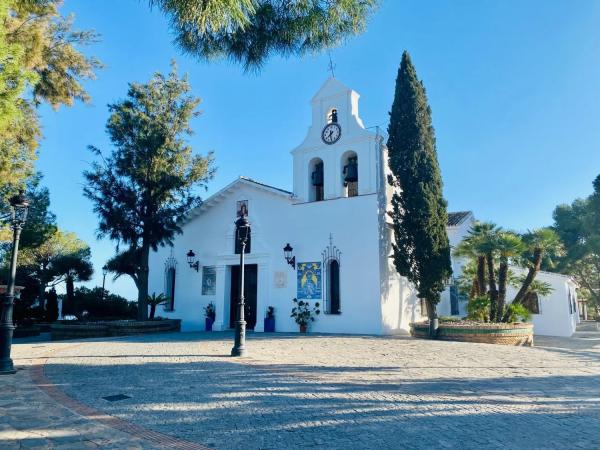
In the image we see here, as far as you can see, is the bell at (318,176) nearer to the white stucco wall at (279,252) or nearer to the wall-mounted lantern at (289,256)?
the white stucco wall at (279,252)

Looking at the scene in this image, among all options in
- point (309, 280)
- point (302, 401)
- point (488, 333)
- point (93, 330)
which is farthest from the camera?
point (309, 280)

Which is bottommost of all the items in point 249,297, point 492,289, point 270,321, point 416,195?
point 270,321

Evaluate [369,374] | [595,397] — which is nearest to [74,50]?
[369,374]

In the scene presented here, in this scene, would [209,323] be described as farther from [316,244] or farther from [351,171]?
[351,171]

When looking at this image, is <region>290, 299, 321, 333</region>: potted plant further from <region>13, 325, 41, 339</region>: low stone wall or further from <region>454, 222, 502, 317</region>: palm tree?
<region>13, 325, 41, 339</region>: low stone wall

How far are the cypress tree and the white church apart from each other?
832mm

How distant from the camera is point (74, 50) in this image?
41.5ft

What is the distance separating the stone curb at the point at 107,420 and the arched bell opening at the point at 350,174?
12411 mm

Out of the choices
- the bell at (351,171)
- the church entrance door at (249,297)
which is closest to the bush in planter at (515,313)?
the bell at (351,171)

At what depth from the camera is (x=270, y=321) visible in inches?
693

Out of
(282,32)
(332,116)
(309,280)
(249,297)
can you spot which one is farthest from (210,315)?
(282,32)

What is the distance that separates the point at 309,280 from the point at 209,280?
17.5 feet

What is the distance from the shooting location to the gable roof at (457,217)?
23.8m

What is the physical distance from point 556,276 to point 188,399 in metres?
22.1
